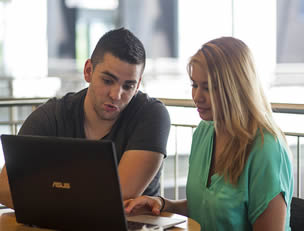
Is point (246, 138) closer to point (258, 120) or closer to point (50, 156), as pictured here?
point (258, 120)

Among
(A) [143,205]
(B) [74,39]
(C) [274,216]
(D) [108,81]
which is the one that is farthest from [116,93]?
(B) [74,39]

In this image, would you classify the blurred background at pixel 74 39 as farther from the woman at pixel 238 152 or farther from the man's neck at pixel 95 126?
the woman at pixel 238 152

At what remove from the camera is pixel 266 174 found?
1705 millimetres

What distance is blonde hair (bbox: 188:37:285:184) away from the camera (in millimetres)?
1750

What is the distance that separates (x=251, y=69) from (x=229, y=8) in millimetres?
5034

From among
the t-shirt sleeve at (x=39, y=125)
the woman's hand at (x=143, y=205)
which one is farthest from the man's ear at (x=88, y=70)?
the woman's hand at (x=143, y=205)

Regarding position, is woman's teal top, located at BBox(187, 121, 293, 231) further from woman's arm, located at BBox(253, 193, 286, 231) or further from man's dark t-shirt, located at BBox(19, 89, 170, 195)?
man's dark t-shirt, located at BBox(19, 89, 170, 195)

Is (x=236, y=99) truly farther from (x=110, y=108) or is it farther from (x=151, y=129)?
(x=110, y=108)

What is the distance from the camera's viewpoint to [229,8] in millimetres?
6648

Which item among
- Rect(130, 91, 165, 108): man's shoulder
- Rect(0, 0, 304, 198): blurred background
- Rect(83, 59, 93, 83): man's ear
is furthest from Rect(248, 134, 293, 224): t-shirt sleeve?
Rect(0, 0, 304, 198): blurred background

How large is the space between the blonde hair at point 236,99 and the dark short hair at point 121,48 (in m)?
0.37

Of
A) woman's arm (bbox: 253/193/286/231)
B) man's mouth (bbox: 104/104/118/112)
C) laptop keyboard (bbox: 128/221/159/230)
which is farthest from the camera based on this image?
man's mouth (bbox: 104/104/118/112)

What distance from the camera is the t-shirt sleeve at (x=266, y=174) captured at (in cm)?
170

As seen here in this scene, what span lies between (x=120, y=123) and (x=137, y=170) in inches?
11.1
